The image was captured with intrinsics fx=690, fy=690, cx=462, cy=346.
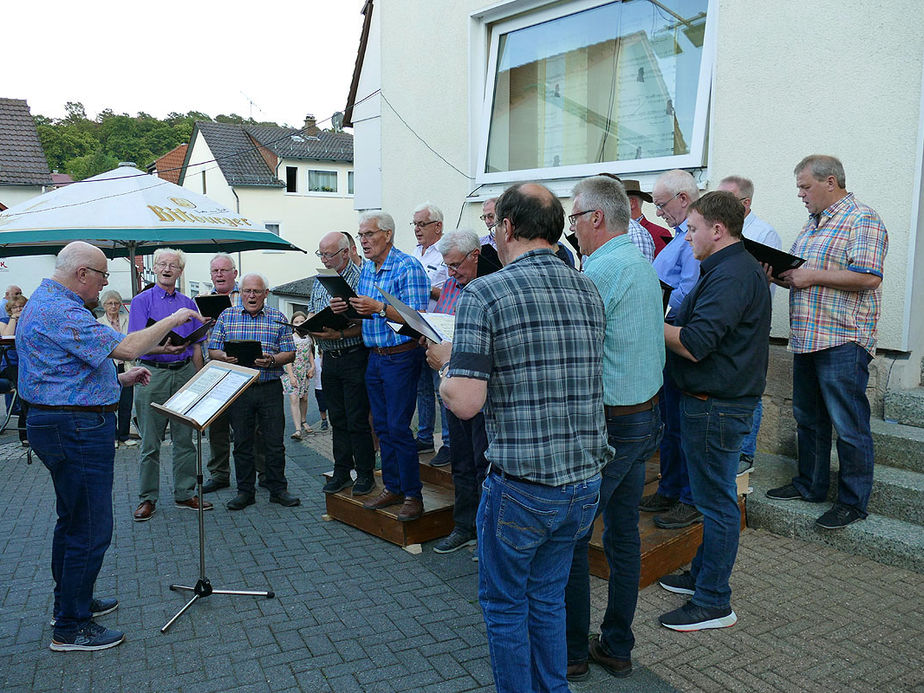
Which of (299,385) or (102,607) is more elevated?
(299,385)

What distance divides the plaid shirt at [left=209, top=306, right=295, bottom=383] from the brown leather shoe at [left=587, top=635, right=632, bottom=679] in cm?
381

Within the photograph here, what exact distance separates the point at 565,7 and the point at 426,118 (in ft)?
7.51

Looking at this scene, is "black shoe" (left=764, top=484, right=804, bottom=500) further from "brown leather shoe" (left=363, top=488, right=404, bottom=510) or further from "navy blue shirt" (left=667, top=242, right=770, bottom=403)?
"brown leather shoe" (left=363, top=488, right=404, bottom=510)


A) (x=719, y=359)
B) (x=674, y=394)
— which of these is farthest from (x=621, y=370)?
(x=674, y=394)

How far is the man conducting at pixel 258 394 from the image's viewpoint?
6121mm

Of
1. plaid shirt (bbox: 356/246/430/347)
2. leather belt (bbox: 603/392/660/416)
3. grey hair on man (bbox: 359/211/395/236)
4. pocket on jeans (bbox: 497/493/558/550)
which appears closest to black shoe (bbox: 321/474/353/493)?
plaid shirt (bbox: 356/246/430/347)

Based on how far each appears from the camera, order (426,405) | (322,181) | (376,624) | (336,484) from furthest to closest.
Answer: (322,181), (426,405), (336,484), (376,624)

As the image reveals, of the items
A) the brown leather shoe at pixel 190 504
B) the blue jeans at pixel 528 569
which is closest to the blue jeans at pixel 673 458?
the blue jeans at pixel 528 569

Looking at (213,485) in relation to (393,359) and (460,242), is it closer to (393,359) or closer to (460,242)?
(393,359)

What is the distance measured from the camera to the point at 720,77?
5809 millimetres

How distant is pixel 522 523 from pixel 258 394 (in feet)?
14.0

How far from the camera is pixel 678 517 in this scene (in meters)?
4.42

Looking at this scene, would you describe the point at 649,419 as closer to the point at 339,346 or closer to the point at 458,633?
the point at 458,633

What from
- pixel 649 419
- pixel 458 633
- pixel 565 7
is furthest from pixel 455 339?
pixel 565 7
